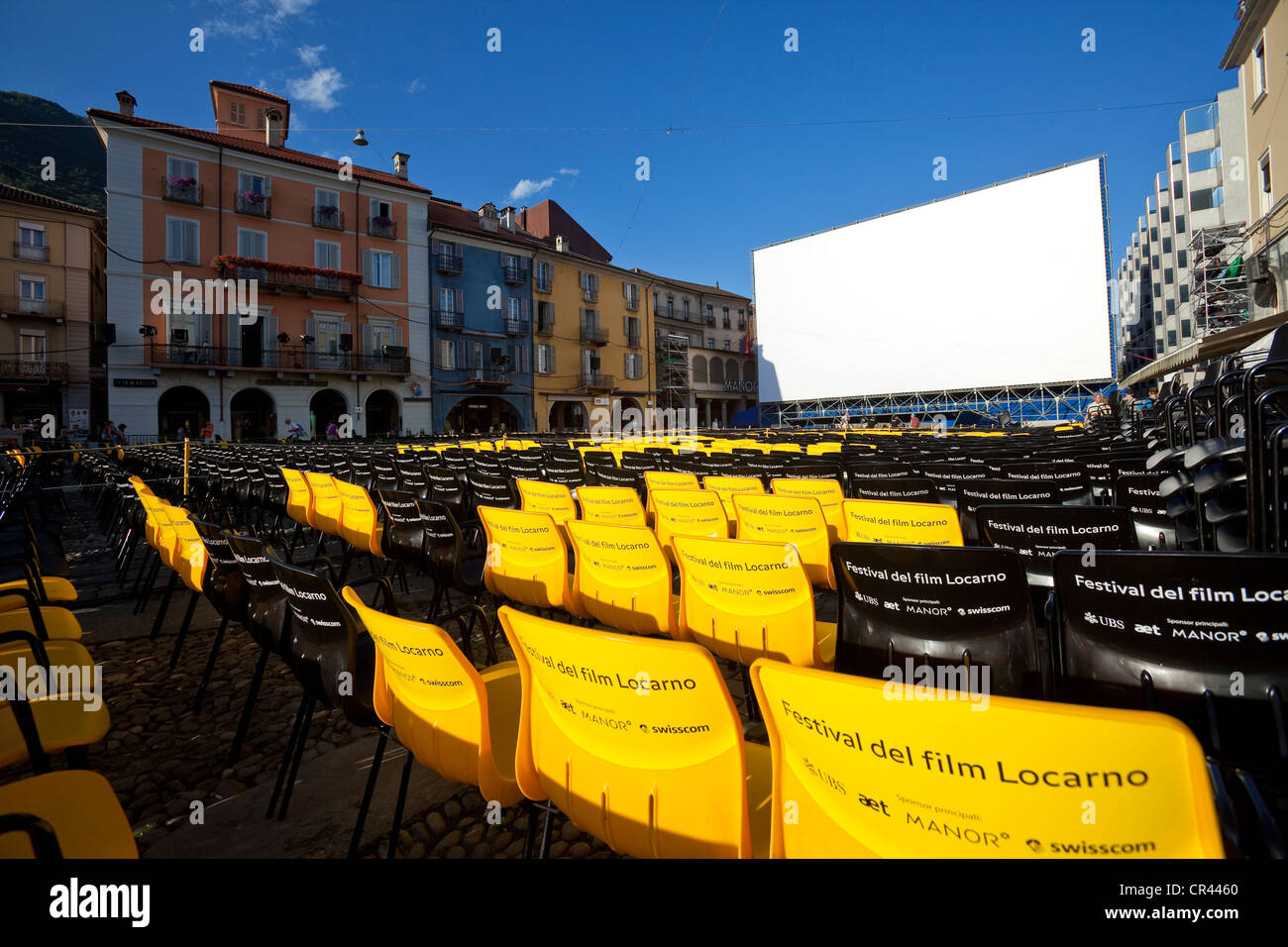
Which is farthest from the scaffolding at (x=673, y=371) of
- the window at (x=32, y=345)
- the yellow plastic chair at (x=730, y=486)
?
the yellow plastic chair at (x=730, y=486)

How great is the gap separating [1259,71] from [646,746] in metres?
21.3

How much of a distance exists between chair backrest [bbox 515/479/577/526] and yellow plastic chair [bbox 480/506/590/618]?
0.99m

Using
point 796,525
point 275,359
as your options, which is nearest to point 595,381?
point 275,359

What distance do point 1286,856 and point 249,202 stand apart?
99.6ft

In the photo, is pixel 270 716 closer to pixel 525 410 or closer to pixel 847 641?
pixel 847 641

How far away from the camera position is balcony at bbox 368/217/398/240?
2675cm

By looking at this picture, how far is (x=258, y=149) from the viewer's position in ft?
79.2

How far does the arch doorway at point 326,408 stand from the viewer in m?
25.8

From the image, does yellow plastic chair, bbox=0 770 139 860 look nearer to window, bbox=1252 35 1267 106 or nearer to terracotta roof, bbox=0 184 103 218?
window, bbox=1252 35 1267 106

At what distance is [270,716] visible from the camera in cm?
301

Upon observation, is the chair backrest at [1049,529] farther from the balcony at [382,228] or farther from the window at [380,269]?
the balcony at [382,228]

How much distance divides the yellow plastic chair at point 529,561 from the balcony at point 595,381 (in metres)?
32.4

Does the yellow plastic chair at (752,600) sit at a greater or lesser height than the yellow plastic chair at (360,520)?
lesser
